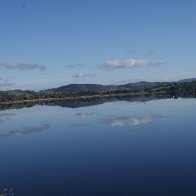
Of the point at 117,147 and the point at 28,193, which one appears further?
the point at 117,147

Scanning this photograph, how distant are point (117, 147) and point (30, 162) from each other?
9888 millimetres

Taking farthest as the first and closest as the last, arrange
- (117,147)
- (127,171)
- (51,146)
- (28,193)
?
(51,146) < (117,147) < (127,171) < (28,193)

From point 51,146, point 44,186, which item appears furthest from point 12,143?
point 44,186

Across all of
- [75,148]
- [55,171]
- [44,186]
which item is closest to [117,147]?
[75,148]

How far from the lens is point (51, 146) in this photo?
Result: 49.6 m

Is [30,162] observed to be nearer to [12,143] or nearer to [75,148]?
[75,148]

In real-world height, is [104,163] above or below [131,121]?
below

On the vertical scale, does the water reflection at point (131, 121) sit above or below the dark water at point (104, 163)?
above

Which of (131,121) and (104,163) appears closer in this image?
(104,163)

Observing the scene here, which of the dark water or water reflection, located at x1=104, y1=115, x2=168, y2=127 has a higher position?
water reflection, located at x1=104, y1=115, x2=168, y2=127

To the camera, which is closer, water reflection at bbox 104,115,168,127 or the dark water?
the dark water

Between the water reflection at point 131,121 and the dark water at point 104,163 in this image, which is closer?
the dark water at point 104,163

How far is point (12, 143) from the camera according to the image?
56469 mm

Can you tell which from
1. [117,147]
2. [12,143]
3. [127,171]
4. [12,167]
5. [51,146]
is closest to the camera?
[127,171]
